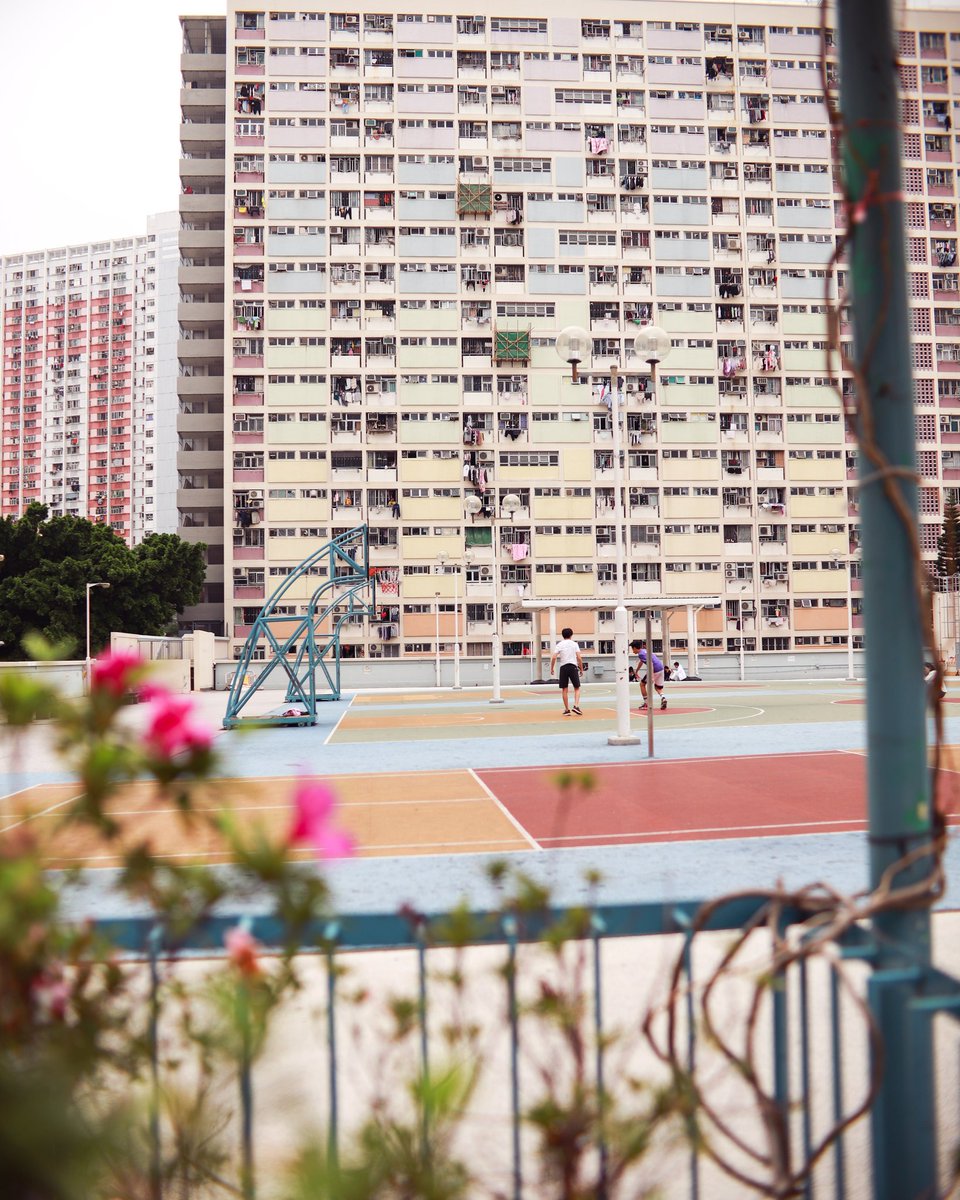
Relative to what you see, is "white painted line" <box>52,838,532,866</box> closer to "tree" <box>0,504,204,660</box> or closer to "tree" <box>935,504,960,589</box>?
"tree" <box>0,504,204,660</box>

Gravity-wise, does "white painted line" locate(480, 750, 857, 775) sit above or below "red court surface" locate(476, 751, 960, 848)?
above

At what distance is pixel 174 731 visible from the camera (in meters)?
1.44

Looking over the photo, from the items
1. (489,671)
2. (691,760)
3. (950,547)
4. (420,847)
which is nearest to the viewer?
(420,847)

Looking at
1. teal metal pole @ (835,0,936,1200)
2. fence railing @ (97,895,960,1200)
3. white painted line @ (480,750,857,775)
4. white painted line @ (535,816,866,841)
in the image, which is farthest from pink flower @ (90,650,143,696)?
white painted line @ (480,750,857,775)

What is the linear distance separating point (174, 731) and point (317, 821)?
24 cm

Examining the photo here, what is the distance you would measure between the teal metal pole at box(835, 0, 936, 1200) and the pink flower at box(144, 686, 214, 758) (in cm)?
139

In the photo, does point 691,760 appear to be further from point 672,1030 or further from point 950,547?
point 950,547

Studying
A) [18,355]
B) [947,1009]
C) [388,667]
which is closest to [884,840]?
[947,1009]

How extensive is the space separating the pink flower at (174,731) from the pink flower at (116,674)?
56 millimetres

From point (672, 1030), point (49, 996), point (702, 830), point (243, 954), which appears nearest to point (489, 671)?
point (702, 830)


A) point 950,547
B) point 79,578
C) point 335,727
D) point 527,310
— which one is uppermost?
point 527,310

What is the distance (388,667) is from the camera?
5006 cm

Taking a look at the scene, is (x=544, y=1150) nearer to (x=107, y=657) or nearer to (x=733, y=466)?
(x=107, y=657)

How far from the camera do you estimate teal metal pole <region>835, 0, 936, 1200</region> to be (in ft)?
7.27
